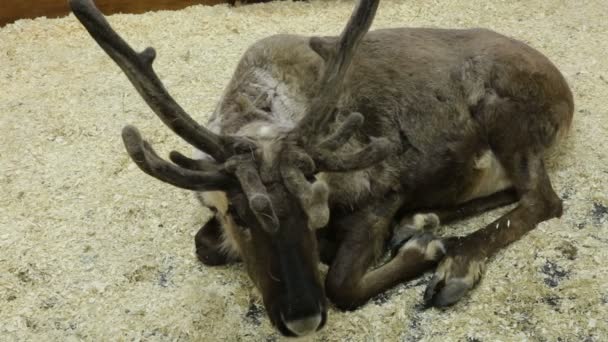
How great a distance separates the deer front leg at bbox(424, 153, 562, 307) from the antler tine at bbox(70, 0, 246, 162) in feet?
3.62

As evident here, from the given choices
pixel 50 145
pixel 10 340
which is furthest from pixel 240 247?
pixel 50 145

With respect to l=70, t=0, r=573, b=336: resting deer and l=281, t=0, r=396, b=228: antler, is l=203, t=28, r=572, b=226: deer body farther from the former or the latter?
l=281, t=0, r=396, b=228: antler

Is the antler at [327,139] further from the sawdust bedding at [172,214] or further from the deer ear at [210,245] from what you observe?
the deer ear at [210,245]

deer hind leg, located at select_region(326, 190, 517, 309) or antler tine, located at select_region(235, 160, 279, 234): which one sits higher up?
antler tine, located at select_region(235, 160, 279, 234)

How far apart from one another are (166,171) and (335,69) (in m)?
0.85

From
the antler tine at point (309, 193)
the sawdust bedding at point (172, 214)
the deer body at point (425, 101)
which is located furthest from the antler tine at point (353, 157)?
the sawdust bedding at point (172, 214)

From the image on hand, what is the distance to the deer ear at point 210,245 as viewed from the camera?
306 centimetres

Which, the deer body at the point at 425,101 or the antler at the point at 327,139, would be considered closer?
the antler at the point at 327,139

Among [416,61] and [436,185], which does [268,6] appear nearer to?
[416,61]

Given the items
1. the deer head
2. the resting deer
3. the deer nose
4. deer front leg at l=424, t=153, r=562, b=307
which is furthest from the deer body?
the deer nose

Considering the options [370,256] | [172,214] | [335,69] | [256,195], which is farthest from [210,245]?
[335,69]

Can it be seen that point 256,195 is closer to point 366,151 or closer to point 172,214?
point 366,151

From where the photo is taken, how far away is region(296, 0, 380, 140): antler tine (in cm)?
264

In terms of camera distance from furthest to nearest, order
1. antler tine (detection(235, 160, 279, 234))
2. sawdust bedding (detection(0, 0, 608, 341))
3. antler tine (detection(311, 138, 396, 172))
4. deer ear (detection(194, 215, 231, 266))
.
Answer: deer ear (detection(194, 215, 231, 266)), sawdust bedding (detection(0, 0, 608, 341)), antler tine (detection(311, 138, 396, 172)), antler tine (detection(235, 160, 279, 234))
